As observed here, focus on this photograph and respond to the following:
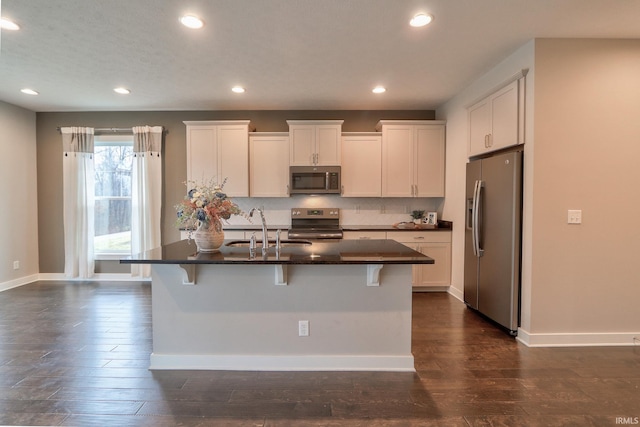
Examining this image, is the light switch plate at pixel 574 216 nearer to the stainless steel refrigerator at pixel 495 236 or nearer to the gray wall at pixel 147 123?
the stainless steel refrigerator at pixel 495 236

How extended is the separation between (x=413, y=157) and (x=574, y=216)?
7.28ft

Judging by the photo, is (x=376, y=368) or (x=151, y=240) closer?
(x=376, y=368)

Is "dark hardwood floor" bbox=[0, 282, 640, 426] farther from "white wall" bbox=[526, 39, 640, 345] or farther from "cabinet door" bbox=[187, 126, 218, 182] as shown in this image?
"cabinet door" bbox=[187, 126, 218, 182]

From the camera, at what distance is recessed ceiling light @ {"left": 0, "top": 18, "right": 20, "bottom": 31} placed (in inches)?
93.7

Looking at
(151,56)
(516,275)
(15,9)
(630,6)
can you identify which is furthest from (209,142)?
(630,6)

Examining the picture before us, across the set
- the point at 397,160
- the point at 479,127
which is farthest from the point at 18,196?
the point at 479,127

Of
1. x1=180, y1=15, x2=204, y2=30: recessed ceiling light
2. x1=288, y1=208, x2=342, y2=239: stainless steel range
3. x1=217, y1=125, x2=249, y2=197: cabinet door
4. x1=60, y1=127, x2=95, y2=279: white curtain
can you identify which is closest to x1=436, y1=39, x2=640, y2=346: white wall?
x1=288, y1=208, x2=342, y2=239: stainless steel range

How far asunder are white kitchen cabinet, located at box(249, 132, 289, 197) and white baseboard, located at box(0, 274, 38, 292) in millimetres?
3743

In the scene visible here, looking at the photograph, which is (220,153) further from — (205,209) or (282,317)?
(282,317)

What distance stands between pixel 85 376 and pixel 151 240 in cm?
273

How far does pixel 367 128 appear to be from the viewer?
4.85 m

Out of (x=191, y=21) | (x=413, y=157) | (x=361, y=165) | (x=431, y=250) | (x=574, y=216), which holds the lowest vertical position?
(x=431, y=250)

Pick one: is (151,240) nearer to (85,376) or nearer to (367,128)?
(85,376)

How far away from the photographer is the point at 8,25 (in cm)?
244
